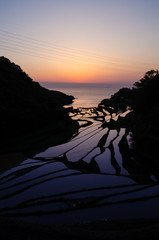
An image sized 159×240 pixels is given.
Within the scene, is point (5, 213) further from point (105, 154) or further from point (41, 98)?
point (41, 98)

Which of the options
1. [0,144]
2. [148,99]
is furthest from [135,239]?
[148,99]

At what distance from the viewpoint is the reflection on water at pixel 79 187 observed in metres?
9.98

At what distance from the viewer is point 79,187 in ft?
42.9

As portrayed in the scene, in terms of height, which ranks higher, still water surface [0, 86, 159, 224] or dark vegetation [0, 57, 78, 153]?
dark vegetation [0, 57, 78, 153]

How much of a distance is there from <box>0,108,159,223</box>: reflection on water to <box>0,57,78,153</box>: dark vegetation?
264 inches

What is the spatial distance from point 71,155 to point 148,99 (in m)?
27.3

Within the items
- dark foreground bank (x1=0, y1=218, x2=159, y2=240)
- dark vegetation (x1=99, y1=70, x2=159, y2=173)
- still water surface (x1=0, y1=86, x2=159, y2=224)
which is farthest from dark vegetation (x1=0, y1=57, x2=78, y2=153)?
dark foreground bank (x1=0, y1=218, x2=159, y2=240)

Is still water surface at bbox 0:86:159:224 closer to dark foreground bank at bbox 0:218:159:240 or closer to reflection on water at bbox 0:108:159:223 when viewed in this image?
reflection on water at bbox 0:108:159:223

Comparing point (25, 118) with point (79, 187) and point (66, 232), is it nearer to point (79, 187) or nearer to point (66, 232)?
point (79, 187)

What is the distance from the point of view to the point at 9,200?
454 inches

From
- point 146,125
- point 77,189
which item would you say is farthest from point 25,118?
point 146,125

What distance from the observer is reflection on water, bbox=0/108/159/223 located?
9984 millimetres

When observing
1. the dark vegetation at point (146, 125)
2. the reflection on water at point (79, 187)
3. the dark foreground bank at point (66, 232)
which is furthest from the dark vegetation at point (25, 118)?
the dark foreground bank at point (66, 232)

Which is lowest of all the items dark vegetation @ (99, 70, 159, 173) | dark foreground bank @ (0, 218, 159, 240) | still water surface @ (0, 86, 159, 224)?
still water surface @ (0, 86, 159, 224)
